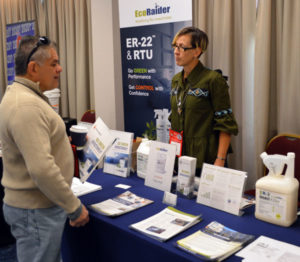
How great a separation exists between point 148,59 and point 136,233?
2.01 m

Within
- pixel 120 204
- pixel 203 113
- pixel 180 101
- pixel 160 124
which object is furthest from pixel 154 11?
pixel 120 204

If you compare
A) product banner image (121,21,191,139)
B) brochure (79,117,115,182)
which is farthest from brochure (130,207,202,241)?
product banner image (121,21,191,139)

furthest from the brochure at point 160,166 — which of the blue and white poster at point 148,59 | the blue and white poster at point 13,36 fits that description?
the blue and white poster at point 13,36

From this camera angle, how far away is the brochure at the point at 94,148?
181 cm

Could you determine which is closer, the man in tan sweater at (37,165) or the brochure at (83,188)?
the man in tan sweater at (37,165)

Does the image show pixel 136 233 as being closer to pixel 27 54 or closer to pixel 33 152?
pixel 33 152

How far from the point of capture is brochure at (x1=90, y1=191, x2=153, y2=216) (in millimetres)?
1675

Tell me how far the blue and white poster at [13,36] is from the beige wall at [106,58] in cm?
192

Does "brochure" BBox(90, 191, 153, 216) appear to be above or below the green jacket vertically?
below

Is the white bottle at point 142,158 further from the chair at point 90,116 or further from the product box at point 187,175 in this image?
the chair at point 90,116

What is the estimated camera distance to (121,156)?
2225 millimetres

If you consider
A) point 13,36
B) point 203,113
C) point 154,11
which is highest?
point 13,36

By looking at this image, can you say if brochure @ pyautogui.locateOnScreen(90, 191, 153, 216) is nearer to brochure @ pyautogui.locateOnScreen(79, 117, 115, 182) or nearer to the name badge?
brochure @ pyautogui.locateOnScreen(79, 117, 115, 182)

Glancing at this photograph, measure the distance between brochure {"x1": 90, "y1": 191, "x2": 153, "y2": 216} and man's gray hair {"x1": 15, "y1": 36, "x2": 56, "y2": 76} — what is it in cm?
73
